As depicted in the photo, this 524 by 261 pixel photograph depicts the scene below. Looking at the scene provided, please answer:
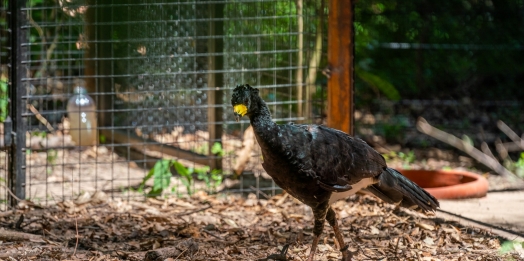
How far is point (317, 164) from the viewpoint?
447cm

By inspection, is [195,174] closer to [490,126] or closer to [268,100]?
[268,100]

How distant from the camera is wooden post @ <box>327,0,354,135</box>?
6.22m

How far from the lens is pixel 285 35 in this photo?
6609 millimetres

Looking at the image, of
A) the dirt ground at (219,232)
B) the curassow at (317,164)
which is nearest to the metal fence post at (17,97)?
the dirt ground at (219,232)

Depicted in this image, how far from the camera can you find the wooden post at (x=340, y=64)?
245 inches

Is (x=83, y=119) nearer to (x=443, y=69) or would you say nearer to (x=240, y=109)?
(x=240, y=109)

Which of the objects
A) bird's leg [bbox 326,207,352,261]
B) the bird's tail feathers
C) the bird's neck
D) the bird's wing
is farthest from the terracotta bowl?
the bird's neck

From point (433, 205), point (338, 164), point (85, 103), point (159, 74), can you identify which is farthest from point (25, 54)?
point (433, 205)

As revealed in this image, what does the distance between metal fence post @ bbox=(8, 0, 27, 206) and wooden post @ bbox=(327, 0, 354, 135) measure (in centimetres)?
264

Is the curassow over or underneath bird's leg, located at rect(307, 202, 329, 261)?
over

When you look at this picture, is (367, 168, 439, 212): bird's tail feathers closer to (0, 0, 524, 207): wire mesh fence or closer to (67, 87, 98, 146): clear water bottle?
(0, 0, 524, 207): wire mesh fence

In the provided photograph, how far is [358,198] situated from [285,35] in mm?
1640

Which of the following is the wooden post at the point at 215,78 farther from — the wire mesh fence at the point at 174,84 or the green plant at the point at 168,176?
the green plant at the point at 168,176

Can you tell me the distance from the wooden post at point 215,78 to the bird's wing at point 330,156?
1866 mm
